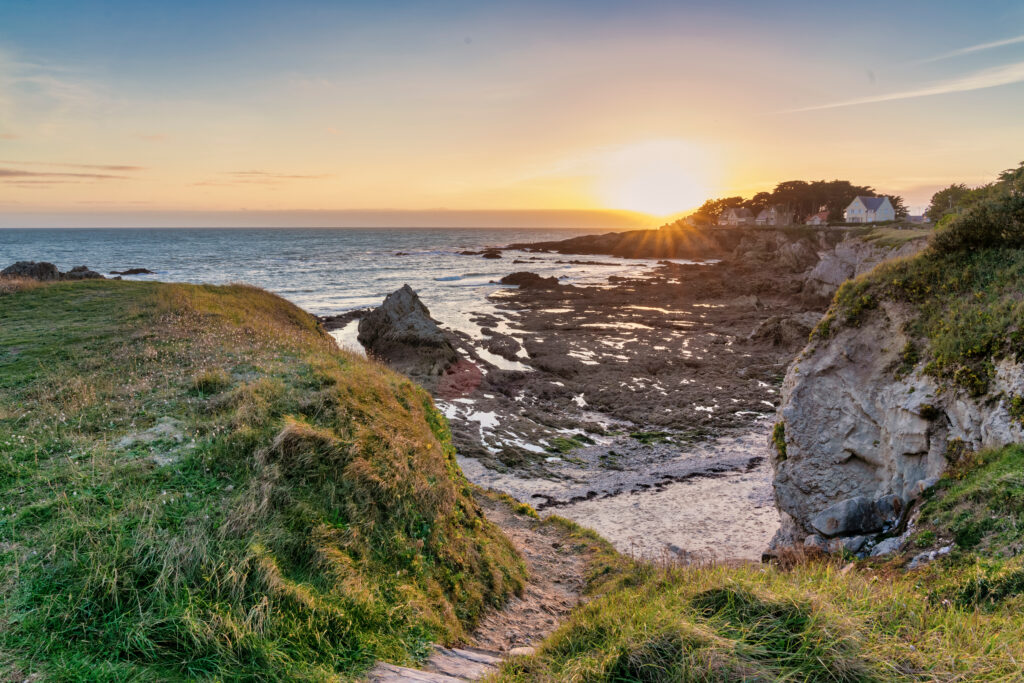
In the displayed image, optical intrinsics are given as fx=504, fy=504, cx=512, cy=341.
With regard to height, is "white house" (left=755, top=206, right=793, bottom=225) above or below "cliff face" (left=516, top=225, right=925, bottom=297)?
above

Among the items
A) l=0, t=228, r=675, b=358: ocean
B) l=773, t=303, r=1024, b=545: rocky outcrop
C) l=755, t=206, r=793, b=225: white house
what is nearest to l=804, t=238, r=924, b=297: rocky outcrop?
l=0, t=228, r=675, b=358: ocean

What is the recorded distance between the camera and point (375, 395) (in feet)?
30.3

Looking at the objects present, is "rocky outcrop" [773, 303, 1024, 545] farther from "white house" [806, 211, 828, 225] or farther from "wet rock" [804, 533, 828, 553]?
"white house" [806, 211, 828, 225]

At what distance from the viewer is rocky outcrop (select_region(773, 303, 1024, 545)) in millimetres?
8125

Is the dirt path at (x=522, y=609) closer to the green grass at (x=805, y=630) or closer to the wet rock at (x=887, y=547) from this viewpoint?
the green grass at (x=805, y=630)

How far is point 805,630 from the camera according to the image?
366cm

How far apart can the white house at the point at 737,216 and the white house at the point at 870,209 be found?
26643 millimetres

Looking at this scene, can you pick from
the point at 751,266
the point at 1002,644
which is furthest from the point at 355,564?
the point at 751,266

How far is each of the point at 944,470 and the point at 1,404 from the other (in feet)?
49.2

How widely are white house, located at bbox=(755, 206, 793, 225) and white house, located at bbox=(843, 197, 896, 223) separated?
12.3 metres

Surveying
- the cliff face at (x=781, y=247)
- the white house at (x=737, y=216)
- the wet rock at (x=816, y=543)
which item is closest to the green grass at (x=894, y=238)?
the cliff face at (x=781, y=247)

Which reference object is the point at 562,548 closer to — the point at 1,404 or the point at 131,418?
the point at 131,418

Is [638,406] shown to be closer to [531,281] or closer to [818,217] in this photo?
[531,281]

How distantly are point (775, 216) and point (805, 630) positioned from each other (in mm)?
124686
